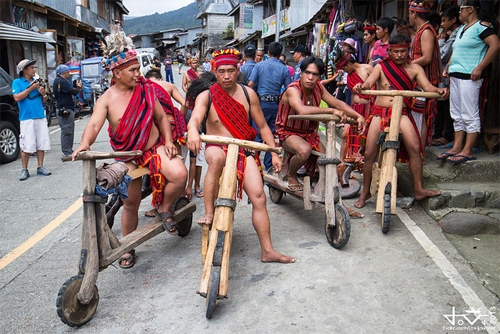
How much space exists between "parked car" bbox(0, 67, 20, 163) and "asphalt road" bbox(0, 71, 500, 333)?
12.9ft

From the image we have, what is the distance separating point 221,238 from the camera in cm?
321

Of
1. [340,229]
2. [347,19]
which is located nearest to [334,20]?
[347,19]

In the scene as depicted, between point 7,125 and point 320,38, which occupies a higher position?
point 320,38

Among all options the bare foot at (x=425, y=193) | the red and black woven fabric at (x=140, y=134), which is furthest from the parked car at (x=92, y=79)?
the bare foot at (x=425, y=193)

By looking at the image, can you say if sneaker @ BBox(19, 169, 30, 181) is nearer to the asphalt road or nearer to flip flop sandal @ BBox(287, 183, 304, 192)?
the asphalt road

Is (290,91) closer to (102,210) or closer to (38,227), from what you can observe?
(102,210)

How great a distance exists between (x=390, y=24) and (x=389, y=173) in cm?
331

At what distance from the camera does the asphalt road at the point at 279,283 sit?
3.00 metres

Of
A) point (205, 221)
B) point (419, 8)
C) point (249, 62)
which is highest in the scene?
point (419, 8)

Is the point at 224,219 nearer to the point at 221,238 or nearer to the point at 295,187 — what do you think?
the point at 221,238

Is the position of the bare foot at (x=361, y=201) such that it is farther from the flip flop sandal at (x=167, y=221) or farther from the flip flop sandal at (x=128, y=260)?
the flip flop sandal at (x=128, y=260)

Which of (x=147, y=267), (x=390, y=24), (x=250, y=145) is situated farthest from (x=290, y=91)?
(x=390, y=24)

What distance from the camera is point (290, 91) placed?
488 cm

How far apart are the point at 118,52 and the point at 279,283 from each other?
244 centimetres
